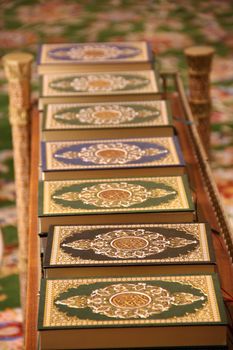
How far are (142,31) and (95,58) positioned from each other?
2992mm

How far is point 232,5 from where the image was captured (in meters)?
5.89

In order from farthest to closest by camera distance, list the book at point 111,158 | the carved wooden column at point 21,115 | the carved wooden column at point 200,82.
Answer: the carved wooden column at point 200,82, the carved wooden column at point 21,115, the book at point 111,158

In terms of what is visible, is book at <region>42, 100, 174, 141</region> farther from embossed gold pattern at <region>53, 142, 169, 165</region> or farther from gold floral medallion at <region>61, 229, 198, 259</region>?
gold floral medallion at <region>61, 229, 198, 259</region>

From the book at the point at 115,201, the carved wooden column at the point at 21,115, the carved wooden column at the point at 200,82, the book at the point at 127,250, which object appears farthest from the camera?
the carved wooden column at the point at 200,82

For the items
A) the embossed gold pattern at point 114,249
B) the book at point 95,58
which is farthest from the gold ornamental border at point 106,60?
the embossed gold pattern at point 114,249

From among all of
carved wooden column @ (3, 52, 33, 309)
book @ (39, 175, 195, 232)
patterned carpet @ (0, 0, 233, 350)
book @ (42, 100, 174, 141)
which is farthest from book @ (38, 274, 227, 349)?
patterned carpet @ (0, 0, 233, 350)

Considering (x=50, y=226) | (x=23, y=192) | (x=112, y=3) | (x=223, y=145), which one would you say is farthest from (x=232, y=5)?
(x=50, y=226)

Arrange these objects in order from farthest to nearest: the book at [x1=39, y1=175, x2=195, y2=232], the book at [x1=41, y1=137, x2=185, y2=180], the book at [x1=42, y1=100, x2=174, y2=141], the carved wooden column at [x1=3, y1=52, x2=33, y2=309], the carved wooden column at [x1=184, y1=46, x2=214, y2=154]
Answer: the carved wooden column at [x1=184, y1=46, x2=214, y2=154] < the carved wooden column at [x1=3, y1=52, x2=33, y2=309] < the book at [x1=42, y1=100, x2=174, y2=141] < the book at [x1=41, y1=137, x2=185, y2=180] < the book at [x1=39, y1=175, x2=195, y2=232]

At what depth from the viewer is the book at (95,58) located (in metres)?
2.39

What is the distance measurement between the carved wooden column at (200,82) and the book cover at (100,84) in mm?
470

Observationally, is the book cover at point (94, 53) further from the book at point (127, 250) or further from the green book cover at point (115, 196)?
the book at point (127, 250)

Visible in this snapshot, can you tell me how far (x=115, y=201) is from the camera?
1.63 metres

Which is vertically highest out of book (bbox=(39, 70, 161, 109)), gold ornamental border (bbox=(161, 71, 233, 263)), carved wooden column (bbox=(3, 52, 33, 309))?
book (bbox=(39, 70, 161, 109))

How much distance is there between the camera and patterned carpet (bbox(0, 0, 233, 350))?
3967 mm
